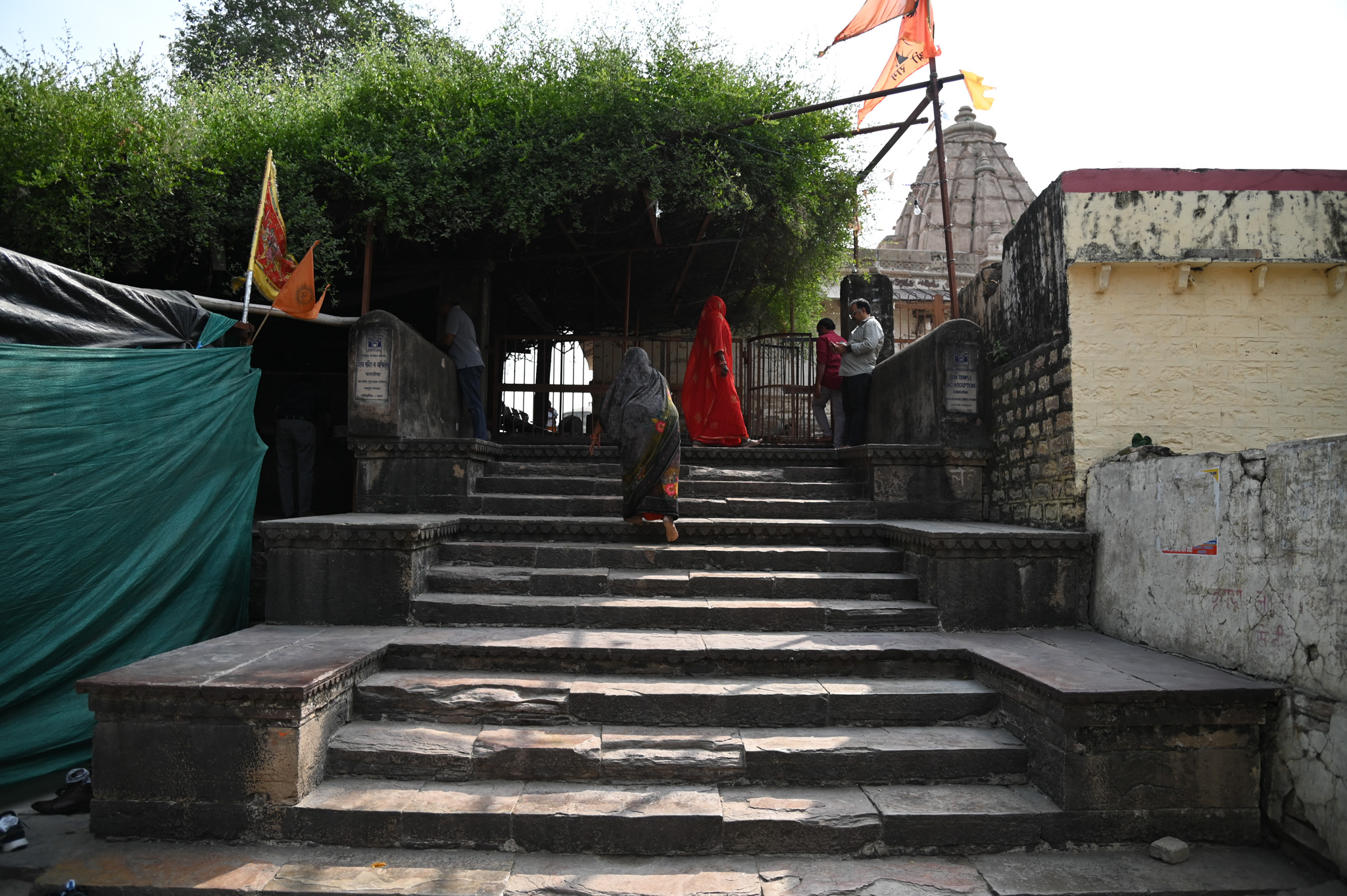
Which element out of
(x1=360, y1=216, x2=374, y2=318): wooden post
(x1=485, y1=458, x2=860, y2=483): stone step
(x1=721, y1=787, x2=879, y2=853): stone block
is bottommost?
(x1=721, y1=787, x2=879, y2=853): stone block

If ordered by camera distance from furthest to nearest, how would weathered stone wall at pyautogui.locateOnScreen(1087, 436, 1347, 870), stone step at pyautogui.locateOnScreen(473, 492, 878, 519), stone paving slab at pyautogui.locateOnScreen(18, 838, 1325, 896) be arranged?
stone step at pyautogui.locateOnScreen(473, 492, 878, 519) < weathered stone wall at pyautogui.locateOnScreen(1087, 436, 1347, 870) < stone paving slab at pyautogui.locateOnScreen(18, 838, 1325, 896)

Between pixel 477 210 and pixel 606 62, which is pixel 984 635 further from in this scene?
pixel 606 62

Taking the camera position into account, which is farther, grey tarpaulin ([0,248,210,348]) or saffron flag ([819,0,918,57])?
saffron flag ([819,0,918,57])

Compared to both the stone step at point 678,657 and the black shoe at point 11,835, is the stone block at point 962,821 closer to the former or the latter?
the stone step at point 678,657

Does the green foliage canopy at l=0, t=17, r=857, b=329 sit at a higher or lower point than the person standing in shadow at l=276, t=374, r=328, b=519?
higher

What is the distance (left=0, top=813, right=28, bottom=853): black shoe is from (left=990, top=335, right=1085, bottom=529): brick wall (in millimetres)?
5965

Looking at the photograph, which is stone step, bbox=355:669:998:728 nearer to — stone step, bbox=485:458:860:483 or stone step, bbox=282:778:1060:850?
stone step, bbox=282:778:1060:850

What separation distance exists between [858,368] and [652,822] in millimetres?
5837


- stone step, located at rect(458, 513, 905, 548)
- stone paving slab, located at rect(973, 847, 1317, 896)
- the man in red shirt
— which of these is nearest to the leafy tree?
the man in red shirt

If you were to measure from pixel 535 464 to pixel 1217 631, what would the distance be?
523 cm

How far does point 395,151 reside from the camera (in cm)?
731

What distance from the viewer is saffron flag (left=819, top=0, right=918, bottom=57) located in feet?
28.1

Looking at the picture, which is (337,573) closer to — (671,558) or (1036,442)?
(671,558)

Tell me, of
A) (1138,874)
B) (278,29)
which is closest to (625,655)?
(1138,874)
